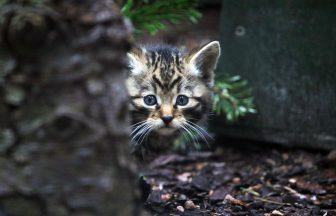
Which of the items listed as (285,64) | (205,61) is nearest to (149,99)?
(205,61)

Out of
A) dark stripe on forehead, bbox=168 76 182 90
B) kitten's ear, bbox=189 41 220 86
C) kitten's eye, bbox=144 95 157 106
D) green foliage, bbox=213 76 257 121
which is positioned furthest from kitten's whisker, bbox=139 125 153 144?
green foliage, bbox=213 76 257 121

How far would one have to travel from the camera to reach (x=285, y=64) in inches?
193

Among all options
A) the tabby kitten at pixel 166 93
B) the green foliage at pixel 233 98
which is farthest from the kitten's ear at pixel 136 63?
the green foliage at pixel 233 98

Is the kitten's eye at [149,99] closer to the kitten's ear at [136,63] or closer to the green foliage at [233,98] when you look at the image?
the kitten's ear at [136,63]

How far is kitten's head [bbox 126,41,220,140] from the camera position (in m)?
3.72

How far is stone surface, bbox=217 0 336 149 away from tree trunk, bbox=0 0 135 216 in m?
3.22

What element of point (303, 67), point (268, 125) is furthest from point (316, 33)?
point (268, 125)

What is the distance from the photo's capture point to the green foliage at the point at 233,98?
4.78 m

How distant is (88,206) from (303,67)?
341 cm

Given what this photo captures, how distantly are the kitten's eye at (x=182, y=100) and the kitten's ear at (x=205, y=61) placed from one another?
Answer: 0.23 meters

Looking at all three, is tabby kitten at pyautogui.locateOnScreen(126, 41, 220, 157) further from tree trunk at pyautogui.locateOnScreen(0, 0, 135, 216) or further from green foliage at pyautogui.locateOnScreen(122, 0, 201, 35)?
tree trunk at pyautogui.locateOnScreen(0, 0, 135, 216)

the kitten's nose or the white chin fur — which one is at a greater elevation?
the kitten's nose

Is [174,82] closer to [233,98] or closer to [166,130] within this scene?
[166,130]

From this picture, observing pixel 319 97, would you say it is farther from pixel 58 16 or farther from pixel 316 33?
pixel 58 16
